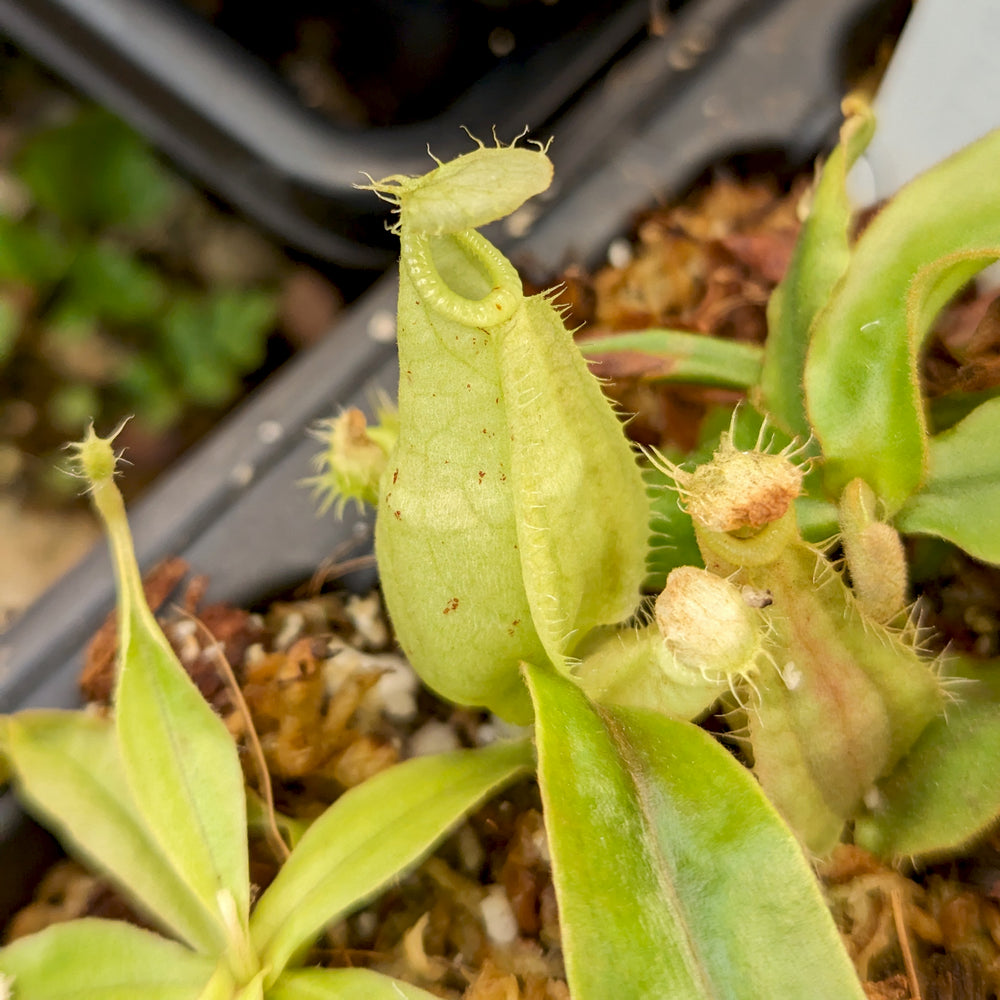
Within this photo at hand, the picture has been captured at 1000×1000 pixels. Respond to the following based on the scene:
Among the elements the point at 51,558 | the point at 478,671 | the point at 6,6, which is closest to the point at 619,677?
the point at 478,671

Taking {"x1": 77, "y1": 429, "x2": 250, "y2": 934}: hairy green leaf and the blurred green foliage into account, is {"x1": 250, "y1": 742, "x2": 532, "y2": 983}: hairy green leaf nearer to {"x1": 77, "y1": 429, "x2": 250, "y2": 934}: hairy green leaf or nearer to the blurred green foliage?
{"x1": 77, "y1": 429, "x2": 250, "y2": 934}: hairy green leaf

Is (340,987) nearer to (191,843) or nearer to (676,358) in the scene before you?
(191,843)

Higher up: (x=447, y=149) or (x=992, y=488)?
(x=447, y=149)

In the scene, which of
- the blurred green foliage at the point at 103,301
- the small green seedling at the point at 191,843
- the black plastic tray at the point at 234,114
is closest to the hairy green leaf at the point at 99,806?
the small green seedling at the point at 191,843

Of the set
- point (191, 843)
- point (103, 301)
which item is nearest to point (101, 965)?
point (191, 843)

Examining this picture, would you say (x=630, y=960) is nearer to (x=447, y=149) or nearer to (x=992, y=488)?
(x=992, y=488)

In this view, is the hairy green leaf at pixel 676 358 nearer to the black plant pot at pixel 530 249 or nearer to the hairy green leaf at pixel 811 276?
the hairy green leaf at pixel 811 276
